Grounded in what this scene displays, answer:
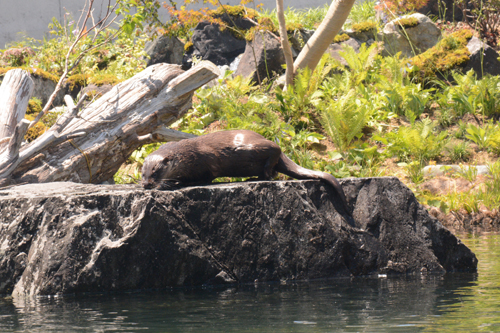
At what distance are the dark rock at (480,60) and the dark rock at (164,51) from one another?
280 inches

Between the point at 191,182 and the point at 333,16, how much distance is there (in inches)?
238

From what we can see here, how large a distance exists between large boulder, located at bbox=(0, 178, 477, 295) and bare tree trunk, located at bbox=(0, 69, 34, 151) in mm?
2241

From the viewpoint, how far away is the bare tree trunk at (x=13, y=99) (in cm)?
573

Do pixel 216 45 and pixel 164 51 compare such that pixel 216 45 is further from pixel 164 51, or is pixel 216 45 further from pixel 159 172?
pixel 159 172

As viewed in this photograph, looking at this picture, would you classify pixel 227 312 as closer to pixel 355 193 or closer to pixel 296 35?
pixel 355 193

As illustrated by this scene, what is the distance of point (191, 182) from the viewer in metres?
3.87

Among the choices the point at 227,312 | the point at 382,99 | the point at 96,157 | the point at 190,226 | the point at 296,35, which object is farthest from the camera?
the point at 296,35

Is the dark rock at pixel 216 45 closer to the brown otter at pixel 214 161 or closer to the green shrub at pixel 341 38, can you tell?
the green shrub at pixel 341 38

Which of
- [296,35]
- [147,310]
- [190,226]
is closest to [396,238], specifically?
[190,226]

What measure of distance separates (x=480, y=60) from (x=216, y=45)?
6.33 m

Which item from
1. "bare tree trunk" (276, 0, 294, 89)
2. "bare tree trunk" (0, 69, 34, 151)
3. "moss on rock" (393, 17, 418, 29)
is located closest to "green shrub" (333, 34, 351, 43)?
"moss on rock" (393, 17, 418, 29)

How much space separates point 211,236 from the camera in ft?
11.3

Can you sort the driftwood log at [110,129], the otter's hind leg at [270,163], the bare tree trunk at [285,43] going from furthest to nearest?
the bare tree trunk at [285,43] < the driftwood log at [110,129] < the otter's hind leg at [270,163]

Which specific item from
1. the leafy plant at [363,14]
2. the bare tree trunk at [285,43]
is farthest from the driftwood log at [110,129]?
the leafy plant at [363,14]
